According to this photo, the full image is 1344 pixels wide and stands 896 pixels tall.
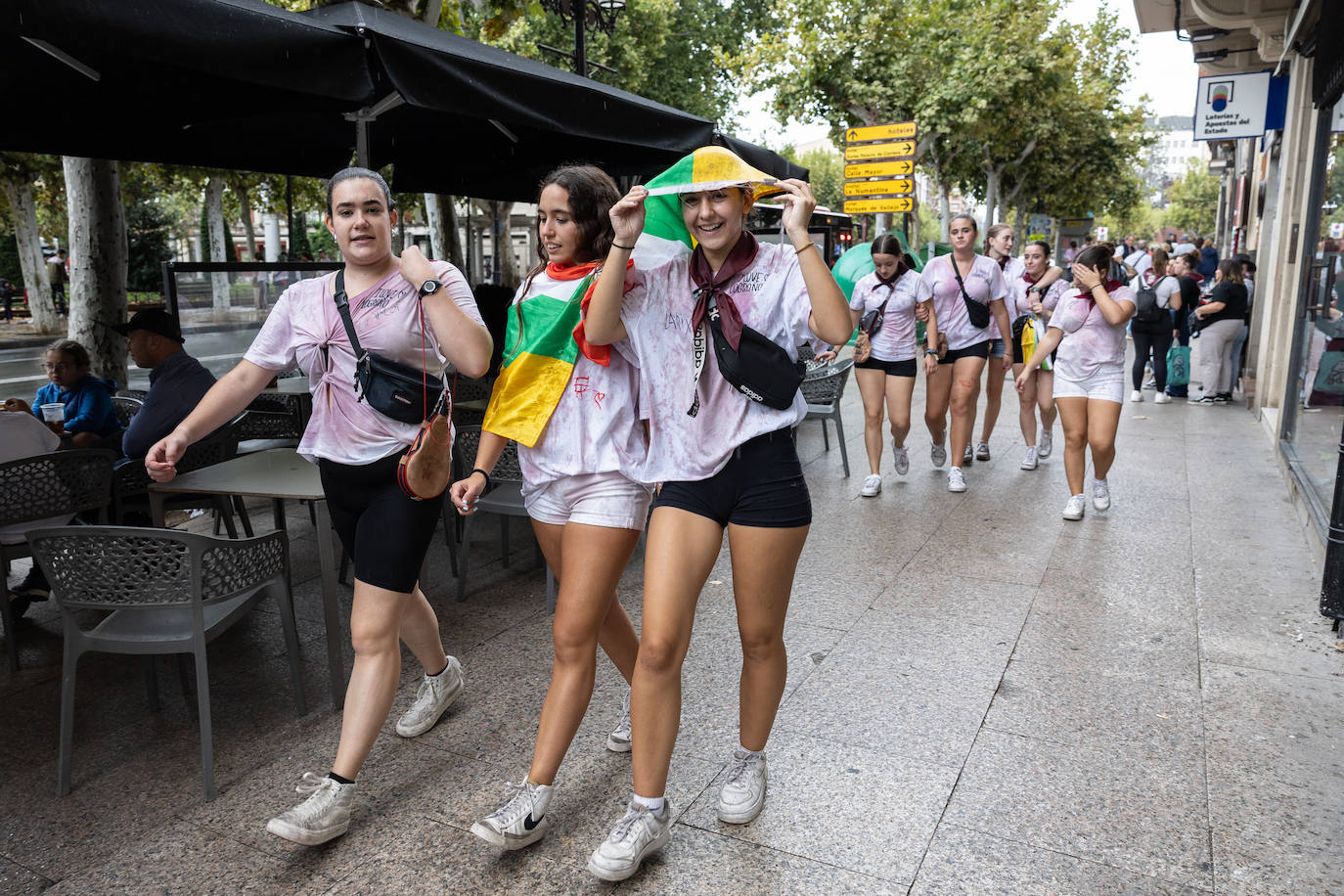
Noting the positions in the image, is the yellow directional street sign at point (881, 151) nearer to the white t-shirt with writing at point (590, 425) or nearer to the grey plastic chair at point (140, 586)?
the white t-shirt with writing at point (590, 425)

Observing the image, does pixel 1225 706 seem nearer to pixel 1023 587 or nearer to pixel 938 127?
pixel 1023 587

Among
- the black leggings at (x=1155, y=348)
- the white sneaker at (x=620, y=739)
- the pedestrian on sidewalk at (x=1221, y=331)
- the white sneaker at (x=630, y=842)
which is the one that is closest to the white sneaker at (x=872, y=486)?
the white sneaker at (x=620, y=739)

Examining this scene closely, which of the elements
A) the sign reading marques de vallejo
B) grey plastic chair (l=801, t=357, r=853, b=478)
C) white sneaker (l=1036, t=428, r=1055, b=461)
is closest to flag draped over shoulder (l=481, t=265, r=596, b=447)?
grey plastic chair (l=801, t=357, r=853, b=478)

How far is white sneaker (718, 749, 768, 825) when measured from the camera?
9.25 feet

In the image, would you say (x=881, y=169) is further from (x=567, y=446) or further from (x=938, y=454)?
(x=567, y=446)

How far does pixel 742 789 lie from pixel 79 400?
4076 millimetres

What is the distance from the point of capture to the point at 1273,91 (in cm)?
1026

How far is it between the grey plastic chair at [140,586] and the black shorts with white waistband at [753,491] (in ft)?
4.90

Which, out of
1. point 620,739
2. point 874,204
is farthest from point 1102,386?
point 874,204

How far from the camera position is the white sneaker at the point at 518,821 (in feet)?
8.55

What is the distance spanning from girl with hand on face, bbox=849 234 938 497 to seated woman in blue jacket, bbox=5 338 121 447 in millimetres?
4498

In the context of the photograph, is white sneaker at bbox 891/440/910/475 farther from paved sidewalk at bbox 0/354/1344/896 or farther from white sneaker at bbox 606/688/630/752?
white sneaker at bbox 606/688/630/752

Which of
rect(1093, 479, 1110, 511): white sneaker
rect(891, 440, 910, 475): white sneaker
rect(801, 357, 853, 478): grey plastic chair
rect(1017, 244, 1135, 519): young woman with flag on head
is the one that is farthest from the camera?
rect(801, 357, 853, 478): grey plastic chair

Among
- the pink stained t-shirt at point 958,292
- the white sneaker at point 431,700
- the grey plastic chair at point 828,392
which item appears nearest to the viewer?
the white sneaker at point 431,700
